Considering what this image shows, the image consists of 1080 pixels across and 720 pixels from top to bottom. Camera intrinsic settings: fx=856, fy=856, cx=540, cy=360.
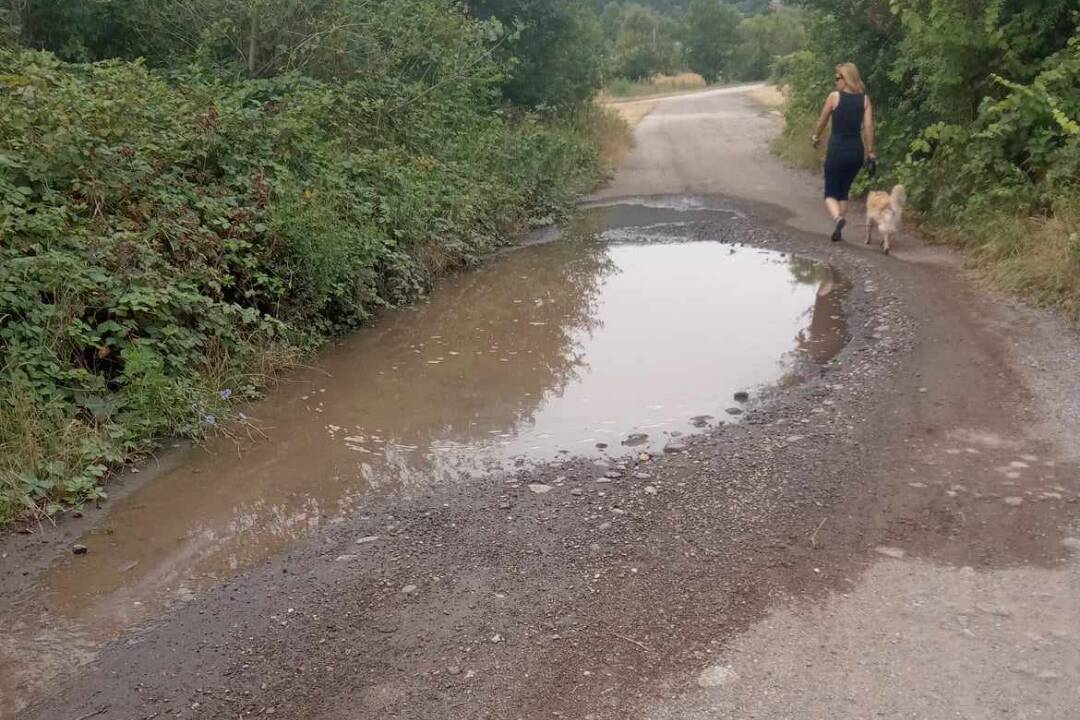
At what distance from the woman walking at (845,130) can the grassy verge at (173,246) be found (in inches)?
173

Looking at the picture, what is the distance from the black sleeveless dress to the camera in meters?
9.91

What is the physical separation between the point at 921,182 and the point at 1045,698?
9.06 m

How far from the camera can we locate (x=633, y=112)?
31.4 m

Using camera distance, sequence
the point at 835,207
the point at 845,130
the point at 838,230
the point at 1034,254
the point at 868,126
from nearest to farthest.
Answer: the point at 1034,254
the point at 868,126
the point at 845,130
the point at 838,230
the point at 835,207

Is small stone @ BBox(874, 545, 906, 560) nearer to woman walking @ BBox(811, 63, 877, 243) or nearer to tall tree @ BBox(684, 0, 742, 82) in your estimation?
woman walking @ BBox(811, 63, 877, 243)

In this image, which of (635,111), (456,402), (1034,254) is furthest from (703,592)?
(635,111)

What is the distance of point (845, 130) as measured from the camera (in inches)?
396

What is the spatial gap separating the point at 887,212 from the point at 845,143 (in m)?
1.03

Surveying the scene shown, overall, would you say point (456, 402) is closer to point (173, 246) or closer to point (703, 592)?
point (173, 246)

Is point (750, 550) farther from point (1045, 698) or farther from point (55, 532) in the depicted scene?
point (55, 532)

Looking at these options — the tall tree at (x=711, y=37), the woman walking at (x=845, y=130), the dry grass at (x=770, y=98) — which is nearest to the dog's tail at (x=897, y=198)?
the woman walking at (x=845, y=130)

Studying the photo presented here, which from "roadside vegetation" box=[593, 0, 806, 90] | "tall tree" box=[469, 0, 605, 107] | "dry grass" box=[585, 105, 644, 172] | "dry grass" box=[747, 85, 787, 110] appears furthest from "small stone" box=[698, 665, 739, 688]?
"roadside vegetation" box=[593, 0, 806, 90]

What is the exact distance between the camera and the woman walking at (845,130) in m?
9.91

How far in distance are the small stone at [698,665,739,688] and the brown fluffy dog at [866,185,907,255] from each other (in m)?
7.65
